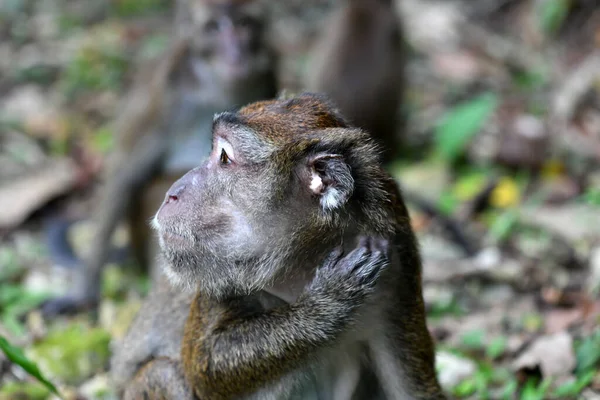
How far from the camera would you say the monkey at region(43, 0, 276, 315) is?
26.2ft

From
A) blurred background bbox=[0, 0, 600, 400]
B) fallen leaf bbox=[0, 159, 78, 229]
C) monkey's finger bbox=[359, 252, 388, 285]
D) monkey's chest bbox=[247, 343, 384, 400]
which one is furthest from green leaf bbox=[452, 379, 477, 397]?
fallen leaf bbox=[0, 159, 78, 229]

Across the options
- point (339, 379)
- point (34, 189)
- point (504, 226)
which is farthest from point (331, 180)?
point (34, 189)

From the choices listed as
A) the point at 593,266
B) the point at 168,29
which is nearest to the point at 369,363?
the point at 593,266

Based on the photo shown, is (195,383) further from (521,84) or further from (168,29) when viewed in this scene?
(168,29)

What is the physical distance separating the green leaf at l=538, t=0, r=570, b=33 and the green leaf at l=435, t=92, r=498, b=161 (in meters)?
2.31

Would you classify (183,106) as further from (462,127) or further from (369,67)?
(462,127)

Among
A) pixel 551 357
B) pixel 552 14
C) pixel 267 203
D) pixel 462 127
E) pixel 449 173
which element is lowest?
pixel 267 203

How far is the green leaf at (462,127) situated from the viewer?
873cm

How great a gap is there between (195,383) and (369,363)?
80 cm

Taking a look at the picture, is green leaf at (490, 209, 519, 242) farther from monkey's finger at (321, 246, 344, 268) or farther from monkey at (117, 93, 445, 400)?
monkey's finger at (321, 246, 344, 268)

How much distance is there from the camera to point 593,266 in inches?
258

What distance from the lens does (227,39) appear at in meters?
7.97

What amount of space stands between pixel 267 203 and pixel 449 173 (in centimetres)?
541

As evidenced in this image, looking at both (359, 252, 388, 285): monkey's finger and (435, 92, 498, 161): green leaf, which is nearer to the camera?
(359, 252, 388, 285): monkey's finger
